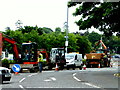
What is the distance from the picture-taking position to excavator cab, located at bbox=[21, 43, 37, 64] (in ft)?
128

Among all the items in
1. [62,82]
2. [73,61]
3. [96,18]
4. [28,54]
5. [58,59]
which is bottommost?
[62,82]

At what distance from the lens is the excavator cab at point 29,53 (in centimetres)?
3897

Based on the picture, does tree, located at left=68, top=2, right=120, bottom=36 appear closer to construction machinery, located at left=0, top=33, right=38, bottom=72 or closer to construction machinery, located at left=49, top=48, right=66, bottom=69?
construction machinery, located at left=0, top=33, right=38, bottom=72

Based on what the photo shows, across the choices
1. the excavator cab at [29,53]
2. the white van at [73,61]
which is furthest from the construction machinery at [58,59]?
the excavator cab at [29,53]

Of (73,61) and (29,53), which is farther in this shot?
(73,61)

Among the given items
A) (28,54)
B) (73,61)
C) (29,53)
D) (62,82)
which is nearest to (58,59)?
(73,61)

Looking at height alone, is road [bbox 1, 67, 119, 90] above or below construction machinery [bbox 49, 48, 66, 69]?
Answer: below

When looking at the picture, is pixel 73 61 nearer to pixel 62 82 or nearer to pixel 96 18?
pixel 96 18

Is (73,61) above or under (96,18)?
under

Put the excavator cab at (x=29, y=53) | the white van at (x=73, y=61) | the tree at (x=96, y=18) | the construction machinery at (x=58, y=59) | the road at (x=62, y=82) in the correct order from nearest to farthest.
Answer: the road at (x=62, y=82)
the tree at (x=96, y=18)
the excavator cab at (x=29, y=53)
the construction machinery at (x=58, y=59)
the white van at (x=73, y=61)

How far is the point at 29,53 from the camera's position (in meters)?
39.3

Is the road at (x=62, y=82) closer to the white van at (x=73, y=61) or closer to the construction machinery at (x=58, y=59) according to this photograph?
the construction machinery at (x=58, y=59)

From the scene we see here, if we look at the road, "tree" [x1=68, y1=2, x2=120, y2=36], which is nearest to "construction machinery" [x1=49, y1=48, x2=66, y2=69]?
"tree" [x1=68, y1=2, x2=120, y2=36]

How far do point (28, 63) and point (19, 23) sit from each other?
139 metres
